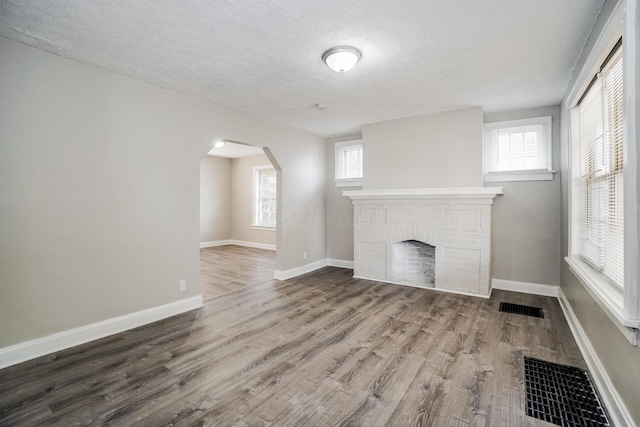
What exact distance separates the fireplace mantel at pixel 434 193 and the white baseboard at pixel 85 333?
3.06 m

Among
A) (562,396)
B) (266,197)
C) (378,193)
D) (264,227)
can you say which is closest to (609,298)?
(562,396)

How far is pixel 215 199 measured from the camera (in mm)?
8797

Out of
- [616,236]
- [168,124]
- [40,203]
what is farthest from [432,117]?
[40,203]

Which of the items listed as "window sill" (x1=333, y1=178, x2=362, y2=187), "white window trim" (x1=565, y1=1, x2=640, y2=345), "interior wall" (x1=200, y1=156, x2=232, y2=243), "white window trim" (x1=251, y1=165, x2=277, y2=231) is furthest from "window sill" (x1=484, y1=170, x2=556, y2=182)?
"interior wall" (x1=200, y1=156, x2=232, y2=243)

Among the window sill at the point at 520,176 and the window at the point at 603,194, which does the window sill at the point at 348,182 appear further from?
the window at the point at 603,194

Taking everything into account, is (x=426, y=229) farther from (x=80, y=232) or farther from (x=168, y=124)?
(x=80, y=232)

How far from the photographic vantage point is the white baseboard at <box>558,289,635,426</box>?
1.66m

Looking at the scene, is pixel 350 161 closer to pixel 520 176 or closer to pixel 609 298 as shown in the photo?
pixel 520 176

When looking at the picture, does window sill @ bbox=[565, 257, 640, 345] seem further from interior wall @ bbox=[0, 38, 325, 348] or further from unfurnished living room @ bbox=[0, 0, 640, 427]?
interior wall @ bbox=[0, 38, 325, 348]

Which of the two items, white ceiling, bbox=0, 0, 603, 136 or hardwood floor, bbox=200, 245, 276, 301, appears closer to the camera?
white ceiling, bbox=0, 0, 603, 136

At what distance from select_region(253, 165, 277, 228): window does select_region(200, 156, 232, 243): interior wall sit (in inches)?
42.2

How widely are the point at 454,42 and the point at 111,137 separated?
3307 millimetres

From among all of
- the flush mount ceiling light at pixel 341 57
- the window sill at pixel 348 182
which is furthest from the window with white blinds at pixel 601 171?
the window sill at pixel 348 182

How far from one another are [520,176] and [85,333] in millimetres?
5498
